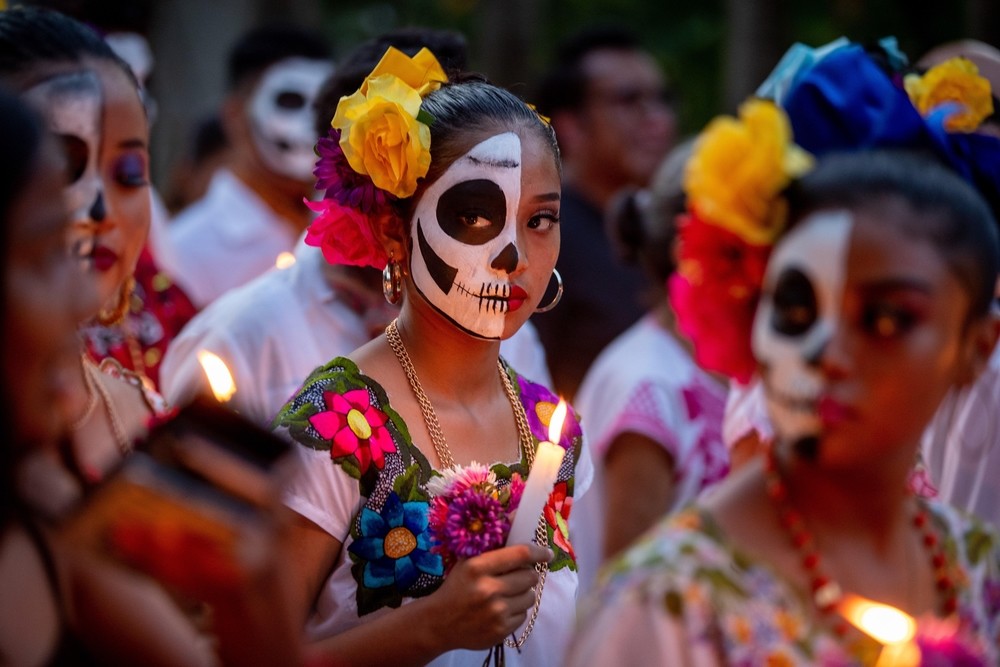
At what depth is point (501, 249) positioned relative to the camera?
289cm

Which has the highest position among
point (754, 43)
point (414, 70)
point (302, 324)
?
point (754, 43)

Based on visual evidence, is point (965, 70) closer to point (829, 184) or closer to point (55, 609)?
point (829, 184)

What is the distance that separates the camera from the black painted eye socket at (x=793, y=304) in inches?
79.1

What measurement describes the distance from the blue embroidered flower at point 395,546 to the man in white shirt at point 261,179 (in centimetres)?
348

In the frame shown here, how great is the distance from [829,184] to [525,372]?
7.10ft

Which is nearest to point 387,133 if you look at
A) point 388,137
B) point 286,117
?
point 388,137

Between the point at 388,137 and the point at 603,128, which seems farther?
the point at 603,128

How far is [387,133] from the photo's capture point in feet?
9.39

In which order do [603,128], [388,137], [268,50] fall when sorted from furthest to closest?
1. [603,128]
2. [268,50]
3. [388,137]

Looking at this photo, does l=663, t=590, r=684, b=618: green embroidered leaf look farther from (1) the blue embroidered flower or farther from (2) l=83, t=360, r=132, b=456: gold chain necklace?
(2) l=83, t=360, r=132, b=456: gold chain necklace

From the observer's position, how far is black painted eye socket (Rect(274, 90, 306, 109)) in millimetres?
6180

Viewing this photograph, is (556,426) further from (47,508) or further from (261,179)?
(261,179)

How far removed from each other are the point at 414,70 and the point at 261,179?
3.33 metres

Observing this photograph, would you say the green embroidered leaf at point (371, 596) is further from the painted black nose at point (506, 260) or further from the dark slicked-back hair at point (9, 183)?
the dark slicked-back hair at point (9, 183)
